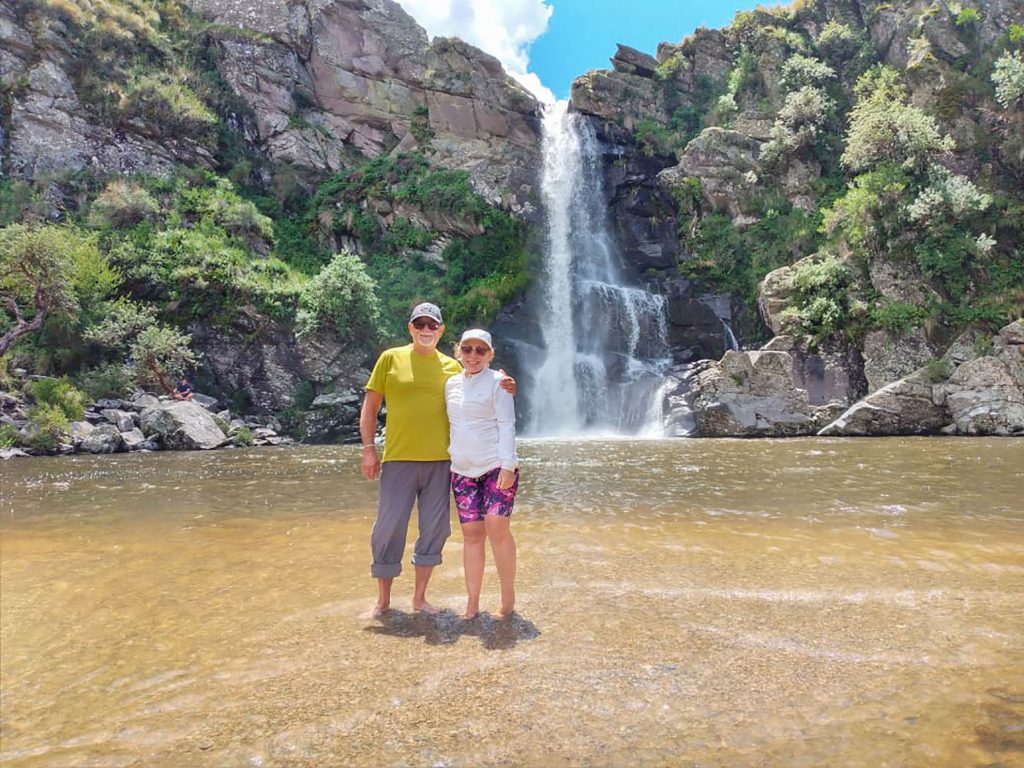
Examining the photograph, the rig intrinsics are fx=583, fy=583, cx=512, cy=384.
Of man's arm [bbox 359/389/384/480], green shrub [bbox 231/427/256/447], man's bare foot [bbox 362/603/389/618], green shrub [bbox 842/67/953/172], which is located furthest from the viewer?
green shrub [bbox 842/67/953/172]

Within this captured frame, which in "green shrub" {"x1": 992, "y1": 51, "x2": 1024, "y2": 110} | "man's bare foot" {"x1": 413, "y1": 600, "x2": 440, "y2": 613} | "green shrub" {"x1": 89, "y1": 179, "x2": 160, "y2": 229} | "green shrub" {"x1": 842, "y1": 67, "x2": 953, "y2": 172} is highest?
"green shrub" {"x1": 992, "y1": 51, "x2": 1024, "y2": 110}

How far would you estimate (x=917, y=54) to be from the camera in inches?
989

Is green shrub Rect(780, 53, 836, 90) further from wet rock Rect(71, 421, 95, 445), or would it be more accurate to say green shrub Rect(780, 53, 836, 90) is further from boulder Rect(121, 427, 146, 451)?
wet rock Rect(71, 421, 95, 445)

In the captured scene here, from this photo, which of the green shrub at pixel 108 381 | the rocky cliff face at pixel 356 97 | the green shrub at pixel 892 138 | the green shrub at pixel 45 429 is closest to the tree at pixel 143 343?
the green shrub at pixel 108 381

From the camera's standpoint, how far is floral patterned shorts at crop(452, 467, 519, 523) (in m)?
3.36

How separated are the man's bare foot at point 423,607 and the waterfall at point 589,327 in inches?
710

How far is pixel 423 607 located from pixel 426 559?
27cm

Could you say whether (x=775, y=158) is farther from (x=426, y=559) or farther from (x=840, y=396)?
A: (x=426, y=559)

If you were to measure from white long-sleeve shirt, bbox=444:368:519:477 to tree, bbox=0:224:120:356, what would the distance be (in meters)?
19.6

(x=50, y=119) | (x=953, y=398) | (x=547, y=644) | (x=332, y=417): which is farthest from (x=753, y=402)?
(x=50, y=119)

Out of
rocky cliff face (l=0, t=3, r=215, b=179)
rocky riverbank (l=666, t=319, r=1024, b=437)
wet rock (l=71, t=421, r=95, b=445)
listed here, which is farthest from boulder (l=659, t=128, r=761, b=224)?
wet rock (l=71, t=421, r=95, b=445)

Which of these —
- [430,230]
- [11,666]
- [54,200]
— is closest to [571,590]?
[11,666]

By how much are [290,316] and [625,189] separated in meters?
17.9

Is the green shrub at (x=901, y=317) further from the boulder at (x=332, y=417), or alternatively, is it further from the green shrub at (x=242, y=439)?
the green shrub at (x=242, y=439)
